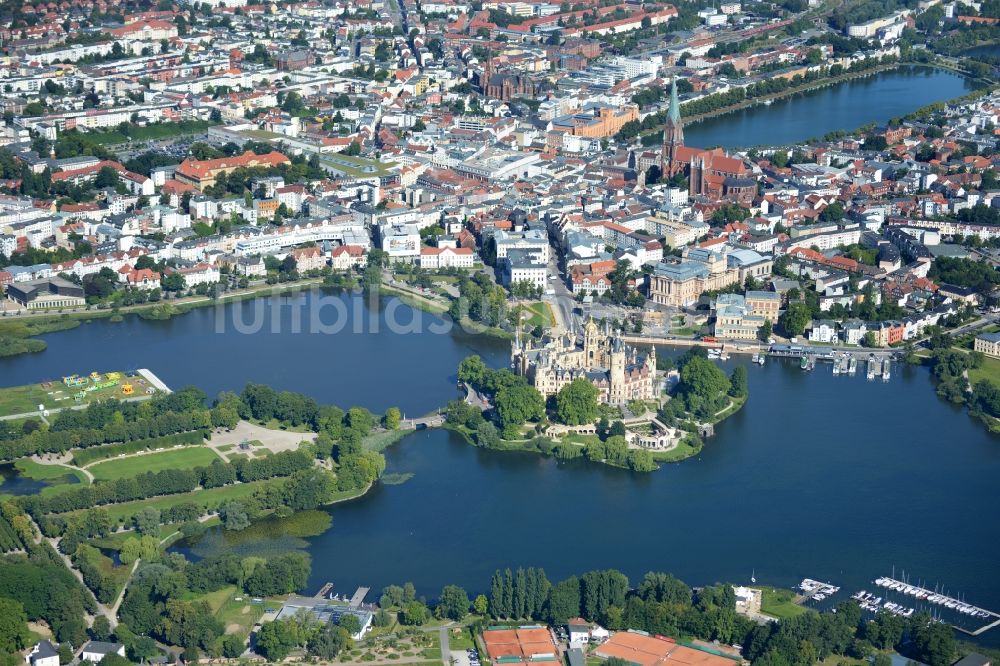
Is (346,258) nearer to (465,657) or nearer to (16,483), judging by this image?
(16,483)

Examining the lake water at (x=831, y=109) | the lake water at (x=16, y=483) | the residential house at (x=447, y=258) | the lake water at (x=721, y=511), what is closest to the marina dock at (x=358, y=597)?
the lake water at (x=721, y=511)

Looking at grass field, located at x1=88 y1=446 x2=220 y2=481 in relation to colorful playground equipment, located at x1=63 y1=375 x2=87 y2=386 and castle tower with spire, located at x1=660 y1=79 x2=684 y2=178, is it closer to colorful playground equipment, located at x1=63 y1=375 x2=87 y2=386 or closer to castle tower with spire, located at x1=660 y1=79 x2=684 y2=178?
colorful playground equipment, located at x1=63 y1=375 x2=87 y2=386

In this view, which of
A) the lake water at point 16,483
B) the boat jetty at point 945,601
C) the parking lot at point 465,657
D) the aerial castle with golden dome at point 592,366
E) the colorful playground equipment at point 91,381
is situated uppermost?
the aerial castle with golden dome at point 592,366

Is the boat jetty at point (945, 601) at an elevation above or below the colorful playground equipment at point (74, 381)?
below

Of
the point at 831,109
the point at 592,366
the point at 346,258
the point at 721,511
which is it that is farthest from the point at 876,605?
the point at 831,109

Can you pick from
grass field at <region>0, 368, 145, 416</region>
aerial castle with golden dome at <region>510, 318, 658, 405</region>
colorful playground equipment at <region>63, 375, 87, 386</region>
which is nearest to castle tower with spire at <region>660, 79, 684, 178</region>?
aerial castle with golden dome at <region>510, 318, 658, 405</region>

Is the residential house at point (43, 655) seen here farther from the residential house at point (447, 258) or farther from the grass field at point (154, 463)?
the residential house at point (447, 258)
